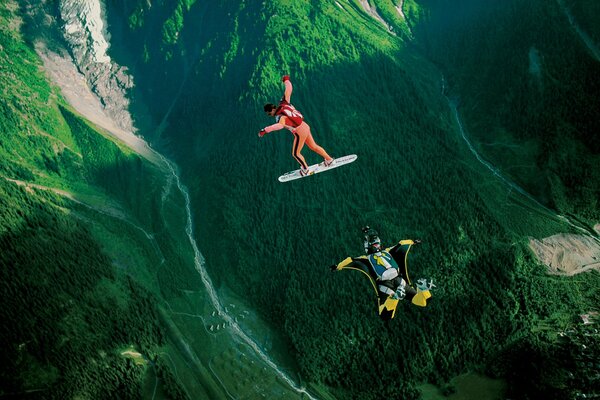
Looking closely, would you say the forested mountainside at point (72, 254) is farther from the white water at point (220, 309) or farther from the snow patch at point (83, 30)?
the snow patch at point (83, 30)

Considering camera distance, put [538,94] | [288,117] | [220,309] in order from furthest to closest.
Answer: [538,94]
[220,309]
[288,117]

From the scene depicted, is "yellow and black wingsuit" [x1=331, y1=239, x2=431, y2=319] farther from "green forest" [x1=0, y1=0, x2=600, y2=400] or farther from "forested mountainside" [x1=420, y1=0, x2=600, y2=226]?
"forested mountainside" [x1=420, y1=0, x2=600, y2=226]

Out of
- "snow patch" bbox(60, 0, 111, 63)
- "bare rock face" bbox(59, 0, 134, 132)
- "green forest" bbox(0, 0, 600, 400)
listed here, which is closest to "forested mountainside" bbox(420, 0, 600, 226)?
"green forest" bbox(0, 0, 600, 400)

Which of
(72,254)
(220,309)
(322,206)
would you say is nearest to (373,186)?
(322,206)

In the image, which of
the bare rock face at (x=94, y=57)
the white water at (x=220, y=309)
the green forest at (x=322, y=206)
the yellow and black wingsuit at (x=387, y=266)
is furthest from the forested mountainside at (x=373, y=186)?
the yellow and black wingsuit at (x=387, y=266)

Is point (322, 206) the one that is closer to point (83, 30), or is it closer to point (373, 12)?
point (373, 12)

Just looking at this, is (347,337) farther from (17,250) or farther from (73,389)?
(17,250)

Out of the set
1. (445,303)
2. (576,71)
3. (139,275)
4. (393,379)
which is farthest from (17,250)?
(576,71)
